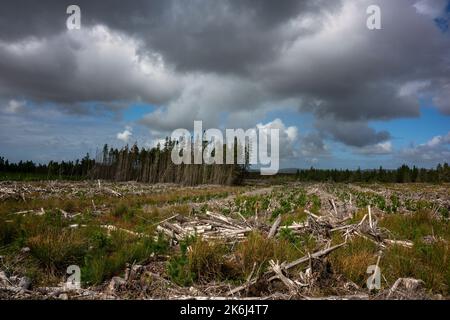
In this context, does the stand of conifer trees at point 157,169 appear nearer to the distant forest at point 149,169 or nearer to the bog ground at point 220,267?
the distant forest at point 149,169

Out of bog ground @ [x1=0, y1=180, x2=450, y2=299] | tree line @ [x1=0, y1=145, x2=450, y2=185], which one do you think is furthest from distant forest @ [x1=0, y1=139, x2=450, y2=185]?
bog ground @ [x1=0, y1=180, x2=450, y2=299]

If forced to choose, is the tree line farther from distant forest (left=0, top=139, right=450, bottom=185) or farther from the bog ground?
the bog ground

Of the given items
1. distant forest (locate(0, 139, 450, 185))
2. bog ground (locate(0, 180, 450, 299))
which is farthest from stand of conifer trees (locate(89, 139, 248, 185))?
bog ground (locate(0, 180, 450, 299))

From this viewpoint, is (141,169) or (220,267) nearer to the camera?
(220,267)

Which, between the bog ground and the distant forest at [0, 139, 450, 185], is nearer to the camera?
the bog ground

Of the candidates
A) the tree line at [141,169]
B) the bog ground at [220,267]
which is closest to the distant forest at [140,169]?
the tree line at [141,169]

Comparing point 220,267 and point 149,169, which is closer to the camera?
point 220,267

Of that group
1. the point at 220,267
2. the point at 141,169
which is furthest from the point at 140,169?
the point at 220,267

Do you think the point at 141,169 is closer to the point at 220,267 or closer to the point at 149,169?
the point at 149,169

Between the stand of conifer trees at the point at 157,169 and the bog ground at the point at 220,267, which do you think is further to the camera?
the stand of conifer trees at the point at 157,169

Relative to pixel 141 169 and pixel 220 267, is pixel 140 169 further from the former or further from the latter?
pixel 220 267

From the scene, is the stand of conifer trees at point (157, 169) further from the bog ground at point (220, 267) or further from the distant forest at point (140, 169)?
the bog ground at point (220, 267)

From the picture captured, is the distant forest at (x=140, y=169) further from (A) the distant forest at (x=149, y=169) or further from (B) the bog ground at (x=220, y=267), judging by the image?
(B) the bog ground at (x=220, y=267)
